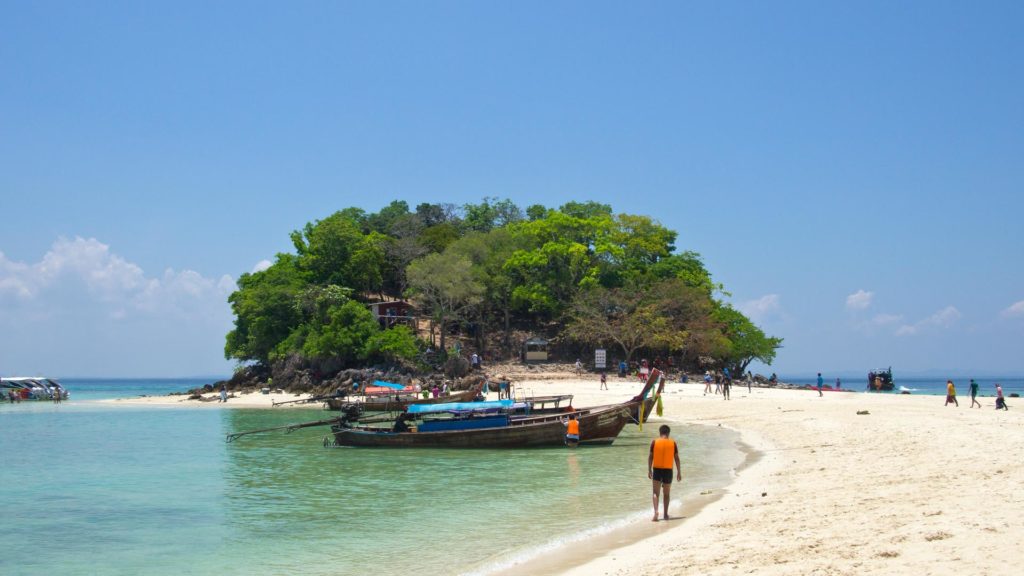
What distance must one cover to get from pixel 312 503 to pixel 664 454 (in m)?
8.44

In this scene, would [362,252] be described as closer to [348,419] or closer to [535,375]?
[535,375]

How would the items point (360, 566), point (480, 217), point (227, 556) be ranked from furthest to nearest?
1. point (480, 217)
2. point (227, 556)
3. point (360, 566)

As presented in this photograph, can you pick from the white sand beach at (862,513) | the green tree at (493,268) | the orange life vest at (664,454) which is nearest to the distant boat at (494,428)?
the white sand beach at (862,513)

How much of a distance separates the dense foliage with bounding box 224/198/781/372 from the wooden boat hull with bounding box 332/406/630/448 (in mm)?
29164

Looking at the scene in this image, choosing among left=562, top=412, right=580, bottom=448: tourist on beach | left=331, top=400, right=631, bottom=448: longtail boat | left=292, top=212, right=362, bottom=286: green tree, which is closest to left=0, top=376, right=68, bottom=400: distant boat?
left=292, top=212, right=362, bottom=286: green tree

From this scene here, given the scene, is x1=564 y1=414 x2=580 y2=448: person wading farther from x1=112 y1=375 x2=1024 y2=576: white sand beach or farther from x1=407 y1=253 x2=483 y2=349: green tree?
x1=407 y1=253 x2=483 y2=349: green tree

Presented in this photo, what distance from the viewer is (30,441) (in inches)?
1270

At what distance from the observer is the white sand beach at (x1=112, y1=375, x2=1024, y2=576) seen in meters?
8.12

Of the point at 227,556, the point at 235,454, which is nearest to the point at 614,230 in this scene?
the point at 235,454

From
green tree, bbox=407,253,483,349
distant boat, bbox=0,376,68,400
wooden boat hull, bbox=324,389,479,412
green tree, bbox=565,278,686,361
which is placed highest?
green tree, bbox=407,253,483,349

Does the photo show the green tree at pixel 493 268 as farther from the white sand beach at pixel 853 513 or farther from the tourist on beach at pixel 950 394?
the white sand beach at pixel 853 513

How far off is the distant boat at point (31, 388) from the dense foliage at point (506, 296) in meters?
19.2

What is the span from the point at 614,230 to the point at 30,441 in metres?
44.0

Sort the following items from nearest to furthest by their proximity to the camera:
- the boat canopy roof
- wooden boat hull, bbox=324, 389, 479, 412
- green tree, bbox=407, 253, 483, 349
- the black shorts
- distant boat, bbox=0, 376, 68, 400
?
the black shorts < the boat canopy roof < wooden boat hull, bbox=324, 389, 479, 412 < green tree, bbox=407, 253, 483, 349 < distant boat, bbox=0, 376, 68, 400
